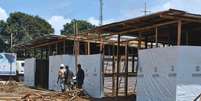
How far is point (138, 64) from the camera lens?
2286 centimetres

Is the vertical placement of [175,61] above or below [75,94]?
above

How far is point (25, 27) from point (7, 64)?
115ft

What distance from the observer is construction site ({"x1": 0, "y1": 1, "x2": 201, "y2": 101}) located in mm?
19578

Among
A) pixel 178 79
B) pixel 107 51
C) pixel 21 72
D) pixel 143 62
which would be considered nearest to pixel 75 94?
pixel 143 62

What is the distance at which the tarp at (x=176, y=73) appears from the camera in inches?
763

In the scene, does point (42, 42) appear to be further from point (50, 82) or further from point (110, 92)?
point (110, 92)

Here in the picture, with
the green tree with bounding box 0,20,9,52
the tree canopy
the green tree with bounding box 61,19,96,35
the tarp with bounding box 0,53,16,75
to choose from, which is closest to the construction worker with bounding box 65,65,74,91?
the tarp with bounding box 0,53,16,75

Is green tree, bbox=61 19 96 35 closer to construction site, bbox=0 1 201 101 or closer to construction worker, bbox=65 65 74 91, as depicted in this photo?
construction site, bbox=0 1 201 101

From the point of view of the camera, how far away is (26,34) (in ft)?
272

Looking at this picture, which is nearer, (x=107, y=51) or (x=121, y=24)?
(x=121, y=24)

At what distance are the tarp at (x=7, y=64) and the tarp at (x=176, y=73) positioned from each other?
3436 centimetres

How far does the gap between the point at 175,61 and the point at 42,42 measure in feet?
62.5

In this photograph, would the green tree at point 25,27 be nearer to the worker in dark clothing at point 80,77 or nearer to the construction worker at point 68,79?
the construction worker at point 68,79

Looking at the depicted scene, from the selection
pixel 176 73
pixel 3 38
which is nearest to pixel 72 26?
pixel 3 38
